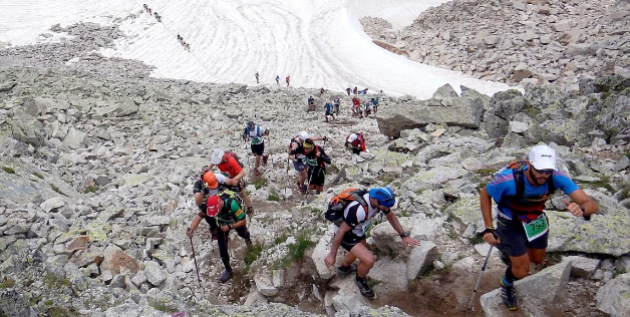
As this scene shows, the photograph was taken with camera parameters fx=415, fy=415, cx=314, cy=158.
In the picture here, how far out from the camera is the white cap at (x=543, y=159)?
446cm

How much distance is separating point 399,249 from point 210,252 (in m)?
4.36

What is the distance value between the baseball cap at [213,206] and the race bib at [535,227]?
5010mm

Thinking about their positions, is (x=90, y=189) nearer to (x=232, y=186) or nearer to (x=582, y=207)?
(x=232, y=186)

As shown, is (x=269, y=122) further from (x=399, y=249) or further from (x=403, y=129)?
(x=399, y=249)

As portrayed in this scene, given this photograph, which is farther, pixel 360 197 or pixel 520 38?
pixel 520 38

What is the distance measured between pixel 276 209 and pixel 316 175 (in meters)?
1.44

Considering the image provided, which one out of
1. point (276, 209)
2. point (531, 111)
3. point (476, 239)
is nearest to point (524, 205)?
point (476, 239)

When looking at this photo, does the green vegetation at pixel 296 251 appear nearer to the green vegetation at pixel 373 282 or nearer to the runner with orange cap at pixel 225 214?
the runner with orange cap at pixel 225 214

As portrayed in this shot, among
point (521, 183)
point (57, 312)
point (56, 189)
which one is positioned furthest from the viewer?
point (56, 189)

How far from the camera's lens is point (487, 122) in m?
14.8

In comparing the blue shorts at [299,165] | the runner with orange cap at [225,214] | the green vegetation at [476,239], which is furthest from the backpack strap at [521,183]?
the blue shorts at [299,165]

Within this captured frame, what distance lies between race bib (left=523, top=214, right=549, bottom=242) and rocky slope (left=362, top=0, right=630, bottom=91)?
28469 millimetres

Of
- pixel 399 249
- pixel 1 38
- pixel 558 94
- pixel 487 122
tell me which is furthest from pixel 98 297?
pixel 1 38

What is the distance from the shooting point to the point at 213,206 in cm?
754
